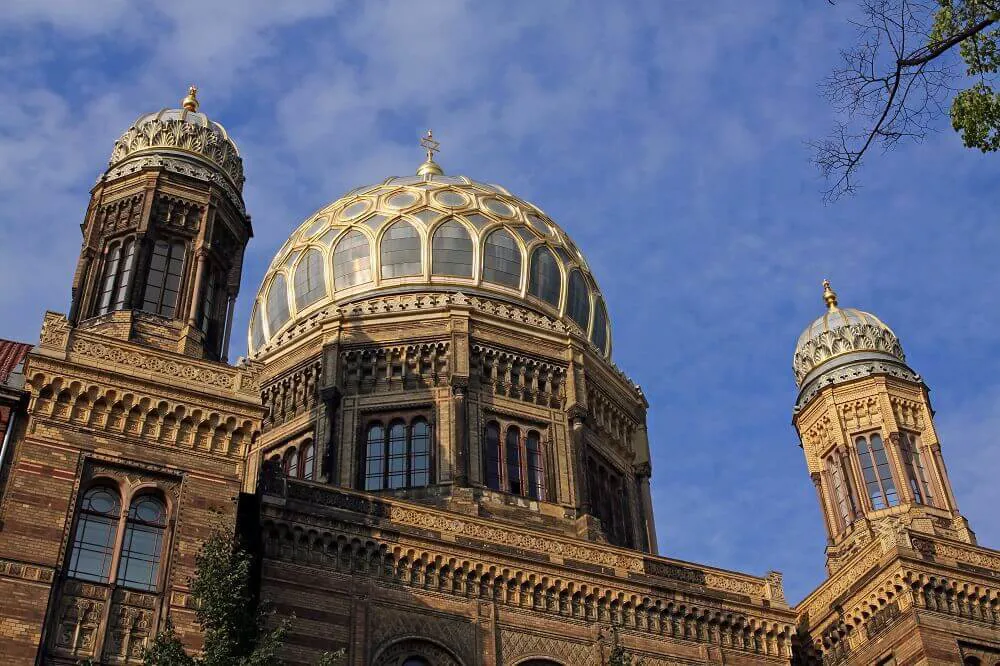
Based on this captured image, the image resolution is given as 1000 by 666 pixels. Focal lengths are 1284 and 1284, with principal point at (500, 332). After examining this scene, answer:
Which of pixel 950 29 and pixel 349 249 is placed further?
pixel 349 249

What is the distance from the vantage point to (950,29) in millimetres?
13031

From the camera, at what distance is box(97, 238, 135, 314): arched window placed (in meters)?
28.4

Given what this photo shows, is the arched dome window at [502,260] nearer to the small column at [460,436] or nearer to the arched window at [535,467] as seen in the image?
the small column at [460,436]

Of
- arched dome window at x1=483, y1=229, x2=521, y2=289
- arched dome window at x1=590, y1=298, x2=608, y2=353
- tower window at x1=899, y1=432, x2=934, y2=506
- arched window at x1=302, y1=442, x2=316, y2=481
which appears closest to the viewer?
arched window at x1=302, y1=442, x2=316, y2=481

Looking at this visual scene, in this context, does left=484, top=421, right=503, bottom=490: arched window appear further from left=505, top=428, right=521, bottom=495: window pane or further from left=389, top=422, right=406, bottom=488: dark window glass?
left=389, top=422, right=406, bottom=488: dark window glass

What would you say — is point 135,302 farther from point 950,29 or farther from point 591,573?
point 950,29

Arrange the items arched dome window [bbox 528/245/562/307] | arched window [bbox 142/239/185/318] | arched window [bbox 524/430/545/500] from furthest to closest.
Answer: arched dome window [bbox 528/245/562/307]
arched window [bbox 524/430/545/500]
arched window [bbox 142/239/185/318]

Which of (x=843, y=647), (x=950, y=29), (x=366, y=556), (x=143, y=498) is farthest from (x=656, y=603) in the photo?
(x=950, y=29)

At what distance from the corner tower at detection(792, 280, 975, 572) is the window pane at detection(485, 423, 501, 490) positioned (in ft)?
30.4

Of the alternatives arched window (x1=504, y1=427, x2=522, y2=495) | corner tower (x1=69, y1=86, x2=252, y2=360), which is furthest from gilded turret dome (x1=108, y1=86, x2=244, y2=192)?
arched window (x1=504, y1=427, x2=522, y2=495)

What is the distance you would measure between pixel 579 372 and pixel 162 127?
42.5 ft

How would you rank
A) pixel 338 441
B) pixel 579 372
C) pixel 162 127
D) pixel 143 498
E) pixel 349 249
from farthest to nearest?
pixel 349 249
pixel 579 372
pixel 338 441
pixel 162 127
pixel 143 498

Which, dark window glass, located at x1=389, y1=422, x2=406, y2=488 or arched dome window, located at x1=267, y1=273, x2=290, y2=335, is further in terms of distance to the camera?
arched dome window, located at x1=267, y1=273, x2=290, y2=335

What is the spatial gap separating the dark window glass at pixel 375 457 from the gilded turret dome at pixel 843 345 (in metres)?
13.0
